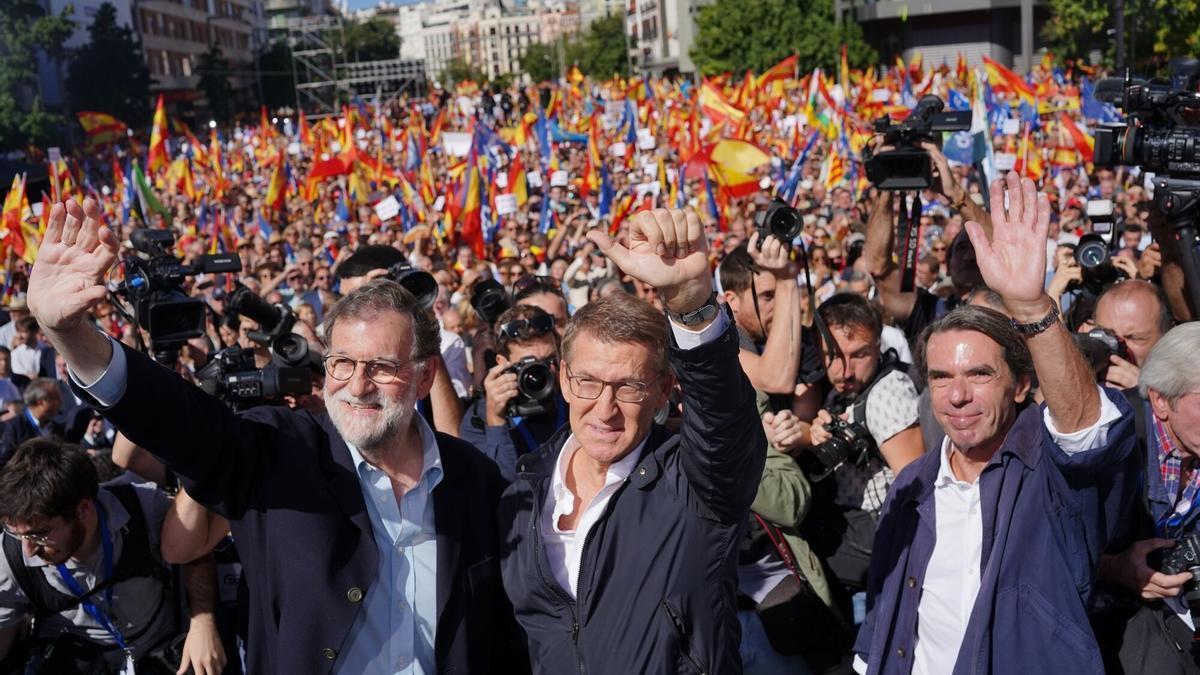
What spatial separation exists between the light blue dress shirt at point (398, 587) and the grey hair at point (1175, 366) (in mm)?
1872

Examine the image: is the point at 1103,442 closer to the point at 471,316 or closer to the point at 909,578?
the point at 909,578

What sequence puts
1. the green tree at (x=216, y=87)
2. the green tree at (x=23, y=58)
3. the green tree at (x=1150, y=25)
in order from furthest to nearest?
1. the green tree at (x=216, y=87)
2. the green tree at (x=23, y=58)
3. the green tree at (x=1150, y=25)

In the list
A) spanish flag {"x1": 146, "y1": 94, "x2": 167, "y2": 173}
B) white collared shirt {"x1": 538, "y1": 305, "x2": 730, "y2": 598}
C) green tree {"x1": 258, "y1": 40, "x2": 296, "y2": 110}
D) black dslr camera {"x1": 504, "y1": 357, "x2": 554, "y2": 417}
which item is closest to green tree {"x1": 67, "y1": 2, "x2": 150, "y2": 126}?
green tree {"x1": 258, "y1": 40, "x2": 296, "y2": 110}

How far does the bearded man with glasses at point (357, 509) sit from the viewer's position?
9.31 feet

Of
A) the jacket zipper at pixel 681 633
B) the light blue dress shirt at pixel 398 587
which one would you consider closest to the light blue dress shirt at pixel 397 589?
the light blue dress shirt at pixel 398 587

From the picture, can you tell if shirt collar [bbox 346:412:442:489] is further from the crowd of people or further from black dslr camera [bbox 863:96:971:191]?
black dslr camera [bbox 863:96:971:191]

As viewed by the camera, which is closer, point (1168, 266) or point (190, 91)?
point (1168, 266)

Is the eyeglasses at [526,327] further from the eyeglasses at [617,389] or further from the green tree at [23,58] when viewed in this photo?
the green tree at [23,58]

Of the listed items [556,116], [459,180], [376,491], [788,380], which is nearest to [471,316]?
[788,380]

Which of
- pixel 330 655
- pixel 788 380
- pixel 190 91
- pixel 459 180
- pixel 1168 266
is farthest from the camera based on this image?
pixel 190 91

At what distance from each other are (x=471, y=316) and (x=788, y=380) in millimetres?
3709

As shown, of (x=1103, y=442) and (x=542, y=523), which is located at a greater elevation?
(x=1103, y=442)

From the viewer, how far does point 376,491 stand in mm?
3025

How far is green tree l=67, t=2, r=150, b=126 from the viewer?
56625mm
